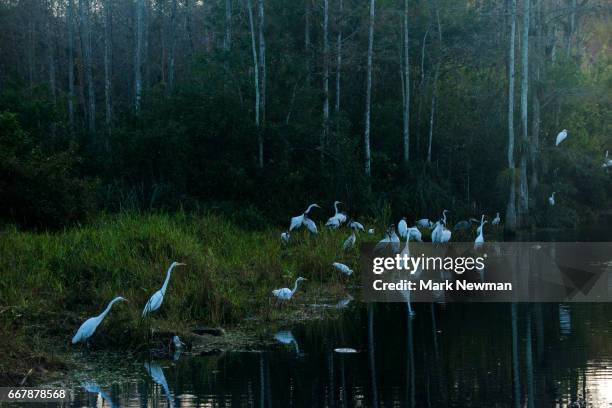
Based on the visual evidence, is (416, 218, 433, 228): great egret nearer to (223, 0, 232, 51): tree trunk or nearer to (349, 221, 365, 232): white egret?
(349, 221, 365, 232): white egret

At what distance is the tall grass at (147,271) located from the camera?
13.0 m

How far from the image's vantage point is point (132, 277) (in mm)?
14273

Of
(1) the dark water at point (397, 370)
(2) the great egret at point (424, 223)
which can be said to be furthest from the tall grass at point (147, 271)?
(2) the great egret at point (424, 223)

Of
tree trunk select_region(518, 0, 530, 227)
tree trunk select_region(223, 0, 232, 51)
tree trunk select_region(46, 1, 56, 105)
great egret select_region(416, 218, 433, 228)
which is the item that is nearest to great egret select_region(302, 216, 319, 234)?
great egret select_region(416, 218, 433, 228)

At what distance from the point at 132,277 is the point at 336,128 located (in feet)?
49.7

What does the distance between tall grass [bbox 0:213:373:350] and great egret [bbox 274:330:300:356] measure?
0.82m

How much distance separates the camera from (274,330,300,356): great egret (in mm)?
12406

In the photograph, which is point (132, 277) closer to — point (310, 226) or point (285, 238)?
point (285, 238)

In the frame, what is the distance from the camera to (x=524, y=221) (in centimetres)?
2889

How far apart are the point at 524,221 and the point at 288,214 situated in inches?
305

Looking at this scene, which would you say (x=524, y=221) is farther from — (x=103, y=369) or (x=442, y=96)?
(x=103, y=369)

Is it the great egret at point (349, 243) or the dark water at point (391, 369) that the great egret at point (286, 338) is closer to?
the dark water at point (391, 369)

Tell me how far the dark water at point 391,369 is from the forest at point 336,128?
908 centimetres

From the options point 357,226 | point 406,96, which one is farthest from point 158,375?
point 406,96
